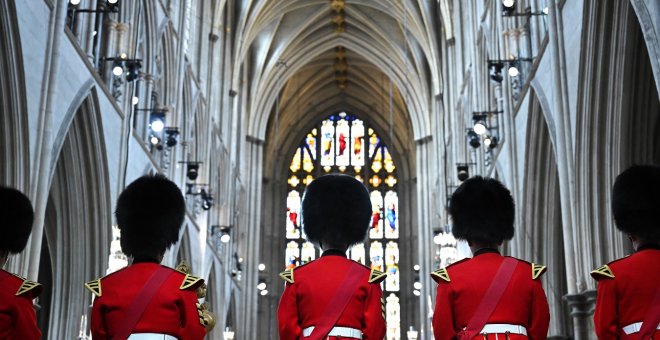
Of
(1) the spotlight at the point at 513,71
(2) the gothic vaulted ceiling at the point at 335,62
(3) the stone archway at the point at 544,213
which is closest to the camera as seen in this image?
(3) the stone archway at the point at 544,213

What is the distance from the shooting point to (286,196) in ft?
145

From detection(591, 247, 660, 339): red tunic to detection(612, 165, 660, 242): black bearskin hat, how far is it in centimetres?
34

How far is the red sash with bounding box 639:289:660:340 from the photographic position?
507 cm

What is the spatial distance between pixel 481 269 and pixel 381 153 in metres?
39.9

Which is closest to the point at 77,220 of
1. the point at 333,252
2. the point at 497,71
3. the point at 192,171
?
the point at 192,171

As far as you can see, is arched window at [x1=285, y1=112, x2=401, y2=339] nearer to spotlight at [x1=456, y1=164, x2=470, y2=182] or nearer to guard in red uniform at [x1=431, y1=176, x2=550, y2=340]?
spotlight at [x1=456, y1=164, x2=470, y2=182]

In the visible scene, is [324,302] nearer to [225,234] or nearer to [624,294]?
[624,294]

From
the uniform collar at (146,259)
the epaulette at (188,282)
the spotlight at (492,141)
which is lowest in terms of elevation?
the epaulette at (188,282)

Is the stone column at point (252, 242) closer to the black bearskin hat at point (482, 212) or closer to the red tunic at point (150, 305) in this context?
the black bearskin hat at point (482, 212)

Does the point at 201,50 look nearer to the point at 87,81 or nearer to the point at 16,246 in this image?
the point at 87,81

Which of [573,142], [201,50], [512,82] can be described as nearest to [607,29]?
[573,142]

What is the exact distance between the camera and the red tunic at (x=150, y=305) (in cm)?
530

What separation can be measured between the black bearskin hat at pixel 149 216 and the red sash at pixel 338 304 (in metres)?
1.22

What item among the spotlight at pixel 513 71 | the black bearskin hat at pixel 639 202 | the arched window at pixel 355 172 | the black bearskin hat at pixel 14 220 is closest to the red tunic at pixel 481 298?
the black bearskin hat at pixel 639 202
